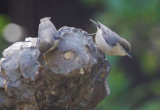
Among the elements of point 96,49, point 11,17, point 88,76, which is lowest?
point 88,76

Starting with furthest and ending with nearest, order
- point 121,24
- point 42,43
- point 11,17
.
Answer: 1. point 11,17
2. point 121,24
3. point 42,43

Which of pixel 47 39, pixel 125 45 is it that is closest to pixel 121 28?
pixel 125 45

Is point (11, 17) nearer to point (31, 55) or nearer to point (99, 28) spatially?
point (99, 28)

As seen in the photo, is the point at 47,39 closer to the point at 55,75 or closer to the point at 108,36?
the point at 55,75

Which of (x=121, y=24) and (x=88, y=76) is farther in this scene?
(x=121, y=24)

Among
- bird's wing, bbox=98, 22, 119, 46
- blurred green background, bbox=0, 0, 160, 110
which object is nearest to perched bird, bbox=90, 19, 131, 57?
bird's wing, bbox=98, 22, 119, 46

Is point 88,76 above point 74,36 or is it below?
below

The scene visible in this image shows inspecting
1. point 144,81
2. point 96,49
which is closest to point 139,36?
point 144,81

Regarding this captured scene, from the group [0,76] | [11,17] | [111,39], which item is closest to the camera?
[0,76]

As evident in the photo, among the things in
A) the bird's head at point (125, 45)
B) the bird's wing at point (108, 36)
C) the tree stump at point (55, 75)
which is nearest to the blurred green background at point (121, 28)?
the bird's head at point (125, 45)
